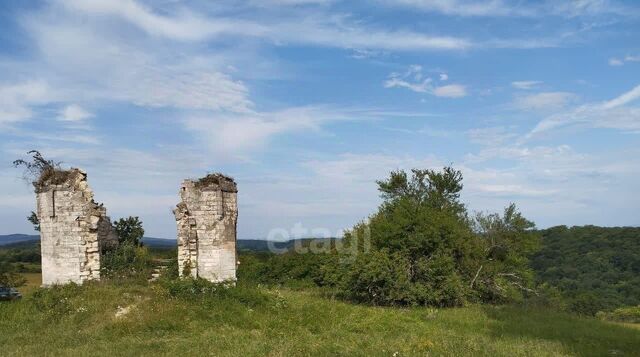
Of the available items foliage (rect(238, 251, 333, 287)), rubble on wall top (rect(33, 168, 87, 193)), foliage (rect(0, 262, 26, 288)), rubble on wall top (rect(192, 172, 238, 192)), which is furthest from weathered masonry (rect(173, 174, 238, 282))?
foliage (rect(238, 251, 333, 287))

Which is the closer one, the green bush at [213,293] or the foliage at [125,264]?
the green bush at [213,293]

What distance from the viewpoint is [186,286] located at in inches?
563

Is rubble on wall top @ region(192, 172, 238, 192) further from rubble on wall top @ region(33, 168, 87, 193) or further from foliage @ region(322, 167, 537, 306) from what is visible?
foliage @ region(322, 167, 537, 306)

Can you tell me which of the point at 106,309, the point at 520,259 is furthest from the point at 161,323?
the point at 520,259

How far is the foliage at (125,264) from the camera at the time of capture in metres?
15.8

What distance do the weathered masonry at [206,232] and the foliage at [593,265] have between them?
2627 cm

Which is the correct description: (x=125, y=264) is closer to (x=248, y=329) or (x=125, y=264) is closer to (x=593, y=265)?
(x=248, y=329)

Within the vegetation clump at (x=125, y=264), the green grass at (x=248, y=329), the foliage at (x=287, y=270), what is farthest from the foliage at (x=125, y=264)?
the foliage at (x=287, y=270)

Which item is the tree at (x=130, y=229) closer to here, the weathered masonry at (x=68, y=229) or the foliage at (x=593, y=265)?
the weathered masonry at (x=68, y=229)

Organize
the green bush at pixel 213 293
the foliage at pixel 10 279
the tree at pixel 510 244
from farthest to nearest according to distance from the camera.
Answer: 1. the tree at pixel 510 244
2. the foliage at pixel 10 279
3. the green bush at pixel 213 293

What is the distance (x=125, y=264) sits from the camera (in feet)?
54.7

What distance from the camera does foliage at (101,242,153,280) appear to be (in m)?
15.8

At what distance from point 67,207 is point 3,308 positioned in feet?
10.3

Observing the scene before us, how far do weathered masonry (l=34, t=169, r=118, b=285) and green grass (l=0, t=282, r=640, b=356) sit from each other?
0.75 m
